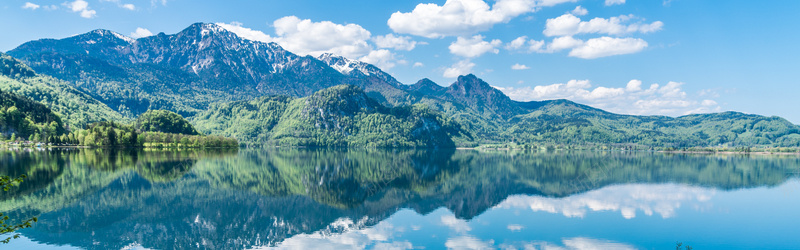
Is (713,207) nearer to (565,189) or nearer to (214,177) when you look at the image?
(565,189)

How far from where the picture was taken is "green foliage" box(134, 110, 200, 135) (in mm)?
177125

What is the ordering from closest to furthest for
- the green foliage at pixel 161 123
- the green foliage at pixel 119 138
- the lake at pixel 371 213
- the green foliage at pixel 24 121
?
the lake at pixel 371 213 → the green foliage at pixel 119 138 → the green foliage at pixel 24 121 → the green foliage at pixel 161 123

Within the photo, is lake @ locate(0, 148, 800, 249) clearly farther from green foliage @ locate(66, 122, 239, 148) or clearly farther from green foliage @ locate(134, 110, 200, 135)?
green foliage @ locate(134, 110, 200, 135)

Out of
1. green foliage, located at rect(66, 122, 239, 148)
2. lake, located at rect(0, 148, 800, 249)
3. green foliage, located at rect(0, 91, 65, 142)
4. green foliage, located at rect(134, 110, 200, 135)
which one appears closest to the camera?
lake, located at rect(0, 148, 800, 249)

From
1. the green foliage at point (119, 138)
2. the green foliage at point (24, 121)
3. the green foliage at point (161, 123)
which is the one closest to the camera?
the green foliage at point (119, 138)

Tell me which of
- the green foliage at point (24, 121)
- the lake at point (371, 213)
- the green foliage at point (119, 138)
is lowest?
the lake at point (371, 213)

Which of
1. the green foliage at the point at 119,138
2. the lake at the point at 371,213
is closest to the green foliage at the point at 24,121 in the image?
the green foliage at the point at 119,138

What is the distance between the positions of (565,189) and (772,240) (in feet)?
102

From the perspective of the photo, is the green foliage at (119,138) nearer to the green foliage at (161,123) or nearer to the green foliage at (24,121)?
the green foliage at (24,121)

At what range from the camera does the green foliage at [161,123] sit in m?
177

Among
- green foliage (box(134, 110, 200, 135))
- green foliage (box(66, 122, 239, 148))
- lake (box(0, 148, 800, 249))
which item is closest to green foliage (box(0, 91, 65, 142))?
green foliage (box(66, 122, 239, 148))

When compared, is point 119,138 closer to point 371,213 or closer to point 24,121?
point 24,121

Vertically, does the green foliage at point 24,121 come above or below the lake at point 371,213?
above

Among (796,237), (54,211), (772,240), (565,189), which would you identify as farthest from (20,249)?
(565,189)
